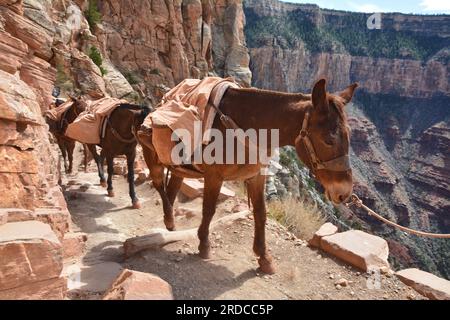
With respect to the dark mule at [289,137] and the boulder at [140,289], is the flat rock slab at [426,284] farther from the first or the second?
the boulder at [140,289]

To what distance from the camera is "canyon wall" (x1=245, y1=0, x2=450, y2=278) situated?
80375mm

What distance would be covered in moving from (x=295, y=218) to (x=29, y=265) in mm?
5027

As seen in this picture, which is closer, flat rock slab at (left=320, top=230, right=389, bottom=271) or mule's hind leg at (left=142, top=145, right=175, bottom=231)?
flat rock slab at (left=320, top=230, right=389, bottom=271)

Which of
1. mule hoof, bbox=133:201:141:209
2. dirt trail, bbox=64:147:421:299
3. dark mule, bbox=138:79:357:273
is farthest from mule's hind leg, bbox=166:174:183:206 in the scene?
mule hoof, bbox=133:201:141:209

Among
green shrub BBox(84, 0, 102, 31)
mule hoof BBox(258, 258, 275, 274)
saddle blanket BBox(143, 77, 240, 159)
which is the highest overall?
green shrub BBox(84, 0, 102, 31)

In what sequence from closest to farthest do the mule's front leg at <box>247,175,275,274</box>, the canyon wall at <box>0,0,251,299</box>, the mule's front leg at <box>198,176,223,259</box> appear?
the canyon wall at <box>0,0,251,299</box> → the mule's front leg at <box>198,176,223,259</box> → the mule's front leg at <box>247,175,275,274</box>

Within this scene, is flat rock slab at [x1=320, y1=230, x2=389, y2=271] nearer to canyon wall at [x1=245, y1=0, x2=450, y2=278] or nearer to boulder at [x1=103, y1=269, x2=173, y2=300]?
boulder at [x1=103, y1=269, x2=173, y2=300]

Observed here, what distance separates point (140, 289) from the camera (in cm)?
240

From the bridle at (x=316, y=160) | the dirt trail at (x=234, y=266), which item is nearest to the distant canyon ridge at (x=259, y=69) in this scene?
the dirt trail at (x=234, y=266)

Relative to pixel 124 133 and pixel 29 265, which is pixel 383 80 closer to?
pixel 124 133

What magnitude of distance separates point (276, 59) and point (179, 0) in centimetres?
6194

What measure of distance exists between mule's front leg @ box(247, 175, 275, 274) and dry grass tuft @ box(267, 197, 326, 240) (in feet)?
6.68

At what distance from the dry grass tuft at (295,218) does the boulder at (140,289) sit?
12.6 ft

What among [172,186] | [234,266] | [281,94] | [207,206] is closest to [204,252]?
[234,266]
